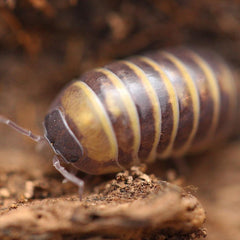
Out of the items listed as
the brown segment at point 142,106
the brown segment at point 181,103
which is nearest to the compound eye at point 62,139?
the brown segment at point 142,106

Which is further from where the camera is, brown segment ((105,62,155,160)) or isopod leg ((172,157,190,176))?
isopod leg ((172,157,190,176))

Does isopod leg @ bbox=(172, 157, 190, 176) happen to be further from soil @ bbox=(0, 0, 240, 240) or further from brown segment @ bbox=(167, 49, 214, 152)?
brown segment @ bbox=(167, 49, 214, 152)

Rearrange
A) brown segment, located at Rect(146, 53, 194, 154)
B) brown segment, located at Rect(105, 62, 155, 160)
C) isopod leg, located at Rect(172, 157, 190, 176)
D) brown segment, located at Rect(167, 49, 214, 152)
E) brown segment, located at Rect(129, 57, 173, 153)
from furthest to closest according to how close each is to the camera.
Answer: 1. isopod leg, located at Rect(172, 157, 190, 176)
2. brown segment, located at Rect(167, 49, 214, 152)
3. brown segment, located at Rect(146, 53, 194, 154)
4. brown segment, located at Rect(129, 57, 173, 153)
5. brown segment, located at Rect(105, 62, 155, 160)

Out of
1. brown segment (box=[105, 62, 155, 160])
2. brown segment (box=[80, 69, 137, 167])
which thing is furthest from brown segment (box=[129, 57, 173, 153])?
brown segment (box=[80, 69, 137, 167])

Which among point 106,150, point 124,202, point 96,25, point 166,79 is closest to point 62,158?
point 106,150

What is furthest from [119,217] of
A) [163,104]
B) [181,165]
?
[181,165]

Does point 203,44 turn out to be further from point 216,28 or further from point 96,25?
point 96,25

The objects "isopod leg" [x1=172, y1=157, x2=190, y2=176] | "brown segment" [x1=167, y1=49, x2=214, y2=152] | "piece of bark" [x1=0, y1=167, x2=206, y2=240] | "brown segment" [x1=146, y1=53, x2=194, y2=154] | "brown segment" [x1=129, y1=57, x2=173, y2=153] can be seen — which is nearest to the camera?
"piece of bark" [x1=0, y1=167, x2=206, y2=240]
